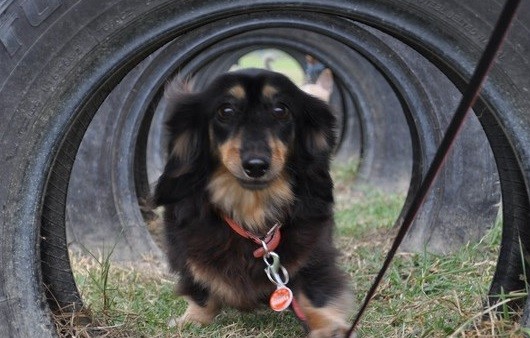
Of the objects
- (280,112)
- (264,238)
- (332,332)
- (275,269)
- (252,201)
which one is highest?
(280,112)

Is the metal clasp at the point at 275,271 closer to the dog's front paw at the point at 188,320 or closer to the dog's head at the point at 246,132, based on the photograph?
the dog's head at the point at 246,132

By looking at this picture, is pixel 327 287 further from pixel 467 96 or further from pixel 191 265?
pixel 467 96

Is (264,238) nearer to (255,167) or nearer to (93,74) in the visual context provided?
(255,167)

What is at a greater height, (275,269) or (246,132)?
(246,132)

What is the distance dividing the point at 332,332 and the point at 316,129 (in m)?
0.92

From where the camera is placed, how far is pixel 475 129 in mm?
4477

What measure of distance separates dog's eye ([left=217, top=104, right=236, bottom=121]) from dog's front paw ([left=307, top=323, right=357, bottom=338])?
2.84 feet

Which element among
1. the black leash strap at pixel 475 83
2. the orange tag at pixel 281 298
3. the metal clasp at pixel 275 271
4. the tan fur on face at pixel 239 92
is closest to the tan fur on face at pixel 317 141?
the tan fur on face at pixel 239 92

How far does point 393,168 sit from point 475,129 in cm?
340

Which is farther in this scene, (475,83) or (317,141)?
(317,141)

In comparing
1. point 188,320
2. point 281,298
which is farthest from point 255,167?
point 188,320

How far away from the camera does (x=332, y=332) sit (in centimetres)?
287

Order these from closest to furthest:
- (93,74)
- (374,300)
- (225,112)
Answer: (93,74) < (225,112) < (374,300)

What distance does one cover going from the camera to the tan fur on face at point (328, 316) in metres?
2.89
